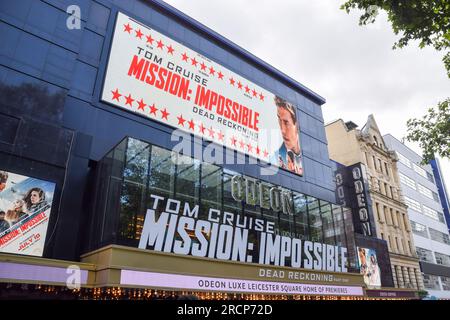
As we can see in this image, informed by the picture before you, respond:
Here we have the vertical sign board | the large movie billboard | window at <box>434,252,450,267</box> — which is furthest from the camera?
window at <box>434,252,450,267</box>

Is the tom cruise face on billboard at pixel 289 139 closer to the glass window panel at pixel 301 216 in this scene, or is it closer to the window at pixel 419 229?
the glass window panel at pixel 301 216

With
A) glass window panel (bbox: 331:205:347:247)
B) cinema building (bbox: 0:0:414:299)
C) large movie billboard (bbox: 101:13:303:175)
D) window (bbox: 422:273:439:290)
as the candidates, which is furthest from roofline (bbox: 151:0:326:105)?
window (bbox: 422:273:439:290)

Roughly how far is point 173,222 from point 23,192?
5849mm

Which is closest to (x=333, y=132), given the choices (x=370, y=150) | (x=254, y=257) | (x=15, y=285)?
(x=370, y=150)

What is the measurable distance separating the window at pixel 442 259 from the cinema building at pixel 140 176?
119 feet

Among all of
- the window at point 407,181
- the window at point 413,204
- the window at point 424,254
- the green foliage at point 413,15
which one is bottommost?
the window at point 424,254

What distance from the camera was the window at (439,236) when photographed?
2014 inches

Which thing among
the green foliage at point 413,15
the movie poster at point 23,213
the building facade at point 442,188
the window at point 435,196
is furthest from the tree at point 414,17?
the building facade at point 442,188

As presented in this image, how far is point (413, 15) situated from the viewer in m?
11.9

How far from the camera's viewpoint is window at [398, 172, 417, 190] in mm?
49159

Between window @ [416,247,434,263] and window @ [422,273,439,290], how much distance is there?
226 cm

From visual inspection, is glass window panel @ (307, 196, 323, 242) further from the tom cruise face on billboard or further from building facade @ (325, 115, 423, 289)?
building facade @ (325, 115, 423, 289)

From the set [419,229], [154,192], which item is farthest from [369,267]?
[154,192]
